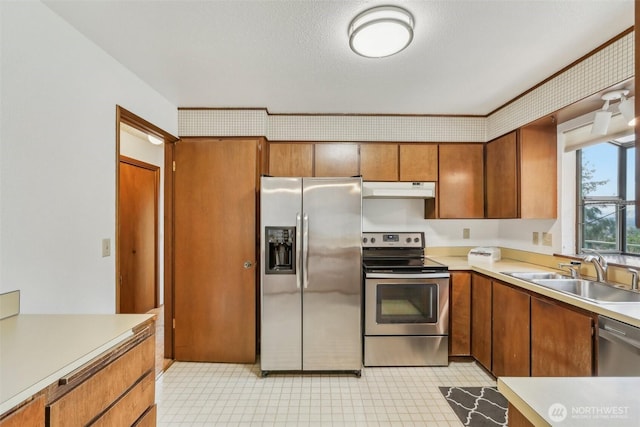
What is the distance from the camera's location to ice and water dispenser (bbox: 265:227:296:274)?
2.39 m

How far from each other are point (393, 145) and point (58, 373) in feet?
9.15

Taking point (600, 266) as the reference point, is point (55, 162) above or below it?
above

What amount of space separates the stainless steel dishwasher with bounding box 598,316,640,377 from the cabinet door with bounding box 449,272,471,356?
43.9 inches

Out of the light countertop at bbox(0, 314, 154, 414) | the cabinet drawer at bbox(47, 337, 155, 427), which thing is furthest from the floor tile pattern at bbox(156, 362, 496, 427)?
the light countertop at bbox(0, 314, 154, 414)

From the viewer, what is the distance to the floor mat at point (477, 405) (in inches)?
73.7

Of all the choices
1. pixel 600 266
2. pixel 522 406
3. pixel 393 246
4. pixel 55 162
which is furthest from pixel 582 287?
pixel 55 162

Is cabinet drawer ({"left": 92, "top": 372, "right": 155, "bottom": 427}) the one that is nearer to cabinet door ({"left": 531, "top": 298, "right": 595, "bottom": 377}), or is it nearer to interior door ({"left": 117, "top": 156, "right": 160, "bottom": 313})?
cabinet door ({"left": 531, "top": 298, "right": 595, "bottom": 377})

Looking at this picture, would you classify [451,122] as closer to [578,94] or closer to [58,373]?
[578,94]

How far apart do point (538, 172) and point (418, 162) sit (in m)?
0.99

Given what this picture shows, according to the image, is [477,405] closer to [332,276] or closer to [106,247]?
[332,276]

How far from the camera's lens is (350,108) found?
2.71 meters

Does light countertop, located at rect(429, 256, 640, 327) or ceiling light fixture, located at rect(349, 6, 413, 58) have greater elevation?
ceiling light fixture, located at rect(349, 6, 413, 58)

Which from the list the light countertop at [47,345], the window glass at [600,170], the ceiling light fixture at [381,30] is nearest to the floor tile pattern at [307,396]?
the light countertop at [47,345]

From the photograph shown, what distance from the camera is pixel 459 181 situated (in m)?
2.92
